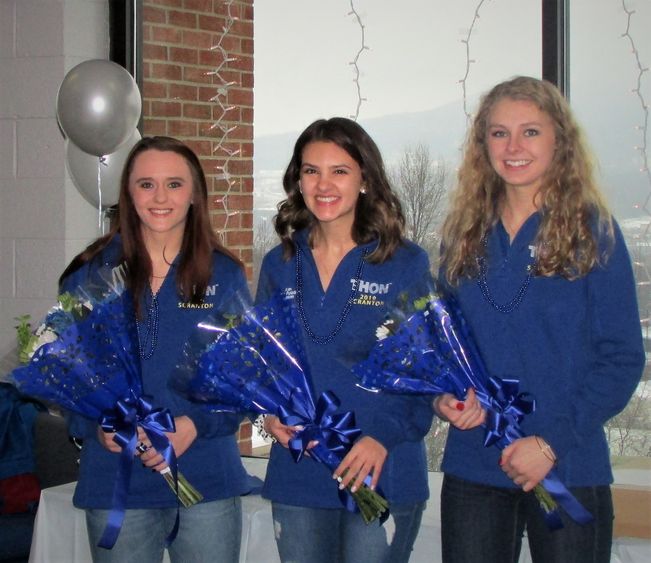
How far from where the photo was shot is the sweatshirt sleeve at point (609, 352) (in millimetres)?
1775

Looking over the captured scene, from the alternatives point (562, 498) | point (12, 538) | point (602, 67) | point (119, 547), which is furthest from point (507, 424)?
point (12, 538)

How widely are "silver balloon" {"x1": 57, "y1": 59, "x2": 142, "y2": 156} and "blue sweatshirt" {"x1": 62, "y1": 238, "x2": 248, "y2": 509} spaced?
1.32 meters

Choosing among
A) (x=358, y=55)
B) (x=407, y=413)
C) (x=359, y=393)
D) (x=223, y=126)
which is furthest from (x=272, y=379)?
(x=223, y=126)

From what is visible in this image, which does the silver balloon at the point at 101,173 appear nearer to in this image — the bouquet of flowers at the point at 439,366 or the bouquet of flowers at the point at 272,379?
the bouquet of flowers at the point at 272,379

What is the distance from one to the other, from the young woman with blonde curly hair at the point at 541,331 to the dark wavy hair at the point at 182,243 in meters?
0.57

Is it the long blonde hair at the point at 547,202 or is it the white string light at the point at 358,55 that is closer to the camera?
the long blonde hair at the point at 547,202

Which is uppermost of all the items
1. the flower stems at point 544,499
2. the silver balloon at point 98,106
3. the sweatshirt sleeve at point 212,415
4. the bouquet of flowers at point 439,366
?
the silver balloon at point 98,106

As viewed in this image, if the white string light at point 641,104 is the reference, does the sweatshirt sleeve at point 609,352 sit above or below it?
below

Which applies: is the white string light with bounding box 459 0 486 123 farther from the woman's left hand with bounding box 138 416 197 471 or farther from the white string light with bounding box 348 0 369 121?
the woman's left hand with bounding box 138 416 197 471

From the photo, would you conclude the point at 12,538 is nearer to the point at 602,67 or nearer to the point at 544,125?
the point at 544,125

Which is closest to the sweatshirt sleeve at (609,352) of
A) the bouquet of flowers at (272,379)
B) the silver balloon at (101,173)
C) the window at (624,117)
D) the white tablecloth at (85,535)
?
the bouquet of flowers at (272,379)

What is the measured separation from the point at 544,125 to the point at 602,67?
1.51 meters

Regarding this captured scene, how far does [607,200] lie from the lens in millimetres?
1929

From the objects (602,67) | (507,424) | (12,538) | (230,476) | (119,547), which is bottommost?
(12,538)
